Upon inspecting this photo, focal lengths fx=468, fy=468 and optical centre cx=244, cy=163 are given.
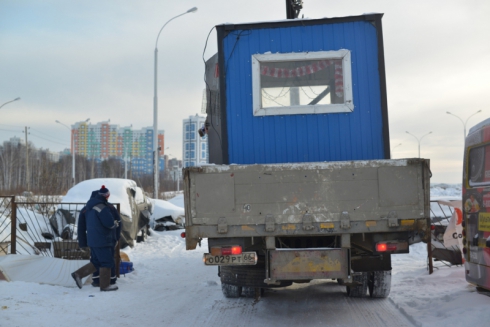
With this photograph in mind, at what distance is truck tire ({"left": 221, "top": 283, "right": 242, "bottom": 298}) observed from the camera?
6.71 m

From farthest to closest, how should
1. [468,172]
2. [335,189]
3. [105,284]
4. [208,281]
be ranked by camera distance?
[208,281]
[105,284]
[468,172]
[335,189]

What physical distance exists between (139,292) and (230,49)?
401cm

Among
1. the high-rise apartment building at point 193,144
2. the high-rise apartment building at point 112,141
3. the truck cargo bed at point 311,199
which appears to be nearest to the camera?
the truck cargo bed at point 311,199

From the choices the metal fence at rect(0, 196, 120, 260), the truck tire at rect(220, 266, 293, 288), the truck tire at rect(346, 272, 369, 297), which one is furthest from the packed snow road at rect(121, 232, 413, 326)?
the metal fence at rect(0, 196, 120, 260)

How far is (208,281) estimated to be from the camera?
8219 millimetres

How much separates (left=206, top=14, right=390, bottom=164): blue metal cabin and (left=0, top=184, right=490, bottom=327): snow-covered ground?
78.5 inches

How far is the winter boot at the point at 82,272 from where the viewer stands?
729cm

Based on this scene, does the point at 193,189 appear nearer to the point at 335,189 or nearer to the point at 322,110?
the point at 335,189

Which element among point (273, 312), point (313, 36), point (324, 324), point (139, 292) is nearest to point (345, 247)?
point (324, 324)

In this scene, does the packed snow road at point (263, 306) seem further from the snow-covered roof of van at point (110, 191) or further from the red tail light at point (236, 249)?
the snow-covered roof of van at point (110, 191)

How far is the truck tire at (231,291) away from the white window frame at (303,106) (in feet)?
8.19

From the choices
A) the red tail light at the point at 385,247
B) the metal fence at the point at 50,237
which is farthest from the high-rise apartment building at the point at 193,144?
the red tail light at the point at 385,247

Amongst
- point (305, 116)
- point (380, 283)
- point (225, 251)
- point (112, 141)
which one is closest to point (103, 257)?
point (225, 251)

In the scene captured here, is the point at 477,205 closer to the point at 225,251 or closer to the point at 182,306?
the point at 225,251
